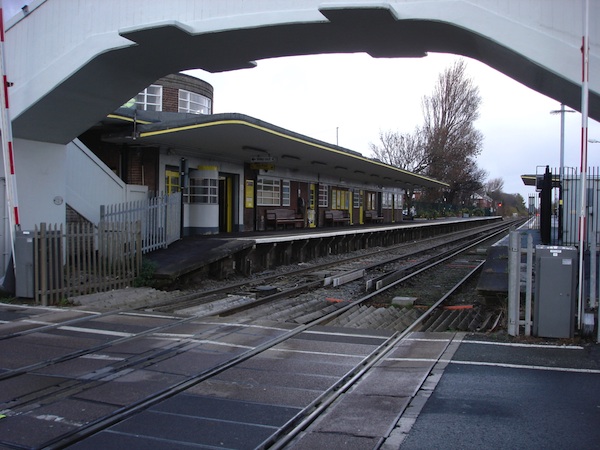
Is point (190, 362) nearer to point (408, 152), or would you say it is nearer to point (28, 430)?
point (28, 430)

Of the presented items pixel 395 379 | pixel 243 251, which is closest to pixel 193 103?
pixel 243 251

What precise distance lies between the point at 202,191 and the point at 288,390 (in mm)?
13965

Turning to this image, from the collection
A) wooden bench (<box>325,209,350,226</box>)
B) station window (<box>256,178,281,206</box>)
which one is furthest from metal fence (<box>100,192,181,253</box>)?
wooden bench (<box>325,209,350,226</box>)

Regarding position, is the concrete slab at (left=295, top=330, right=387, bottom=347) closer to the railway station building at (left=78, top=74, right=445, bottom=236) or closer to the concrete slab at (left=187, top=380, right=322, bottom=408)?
the concrete slab at (left=187, top=380, right=322, bottom=408)

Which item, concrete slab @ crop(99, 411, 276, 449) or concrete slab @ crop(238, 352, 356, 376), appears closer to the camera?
concrete slab @ crop(99, 411, 276, 449)

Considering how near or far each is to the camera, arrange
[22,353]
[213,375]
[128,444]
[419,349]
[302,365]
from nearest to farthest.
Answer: [128,444], [213,375], [302,365], [22,353], [419,349]

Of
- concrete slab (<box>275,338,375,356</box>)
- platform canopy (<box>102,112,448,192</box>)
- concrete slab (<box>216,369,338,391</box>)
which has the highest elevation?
platform canopy (<box>102,112,448,192</box>)

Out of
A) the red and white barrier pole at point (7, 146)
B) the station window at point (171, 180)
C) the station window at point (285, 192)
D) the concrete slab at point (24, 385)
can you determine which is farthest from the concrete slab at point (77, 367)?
the station window at point (285, 192)

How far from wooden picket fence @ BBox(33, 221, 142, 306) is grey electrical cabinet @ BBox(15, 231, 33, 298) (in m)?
0.14

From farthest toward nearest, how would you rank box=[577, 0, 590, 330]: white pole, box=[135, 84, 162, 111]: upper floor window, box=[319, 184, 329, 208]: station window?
box=[319, 184, 329, 208]: station window < box=[135, 84, 162, 111]: upper floor window < box=[577, 0, 590, 330]: white pole

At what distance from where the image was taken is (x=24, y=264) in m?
9.16

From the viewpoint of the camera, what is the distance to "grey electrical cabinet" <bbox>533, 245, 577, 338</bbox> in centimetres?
657

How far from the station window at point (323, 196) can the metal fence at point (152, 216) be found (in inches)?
611

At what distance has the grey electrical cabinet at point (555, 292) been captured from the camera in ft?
21.6
